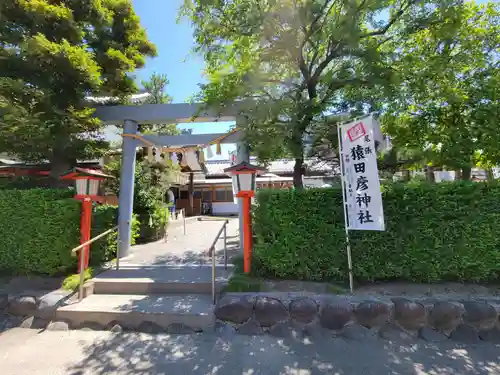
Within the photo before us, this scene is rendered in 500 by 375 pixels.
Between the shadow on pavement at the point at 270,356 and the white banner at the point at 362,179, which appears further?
the white banner at the point at 362,179

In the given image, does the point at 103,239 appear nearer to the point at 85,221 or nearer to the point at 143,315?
the point at 85,221

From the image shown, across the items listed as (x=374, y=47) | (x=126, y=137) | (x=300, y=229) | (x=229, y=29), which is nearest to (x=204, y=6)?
(x=229, y=29)

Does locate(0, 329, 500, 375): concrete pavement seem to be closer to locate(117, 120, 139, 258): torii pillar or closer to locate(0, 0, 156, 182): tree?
locate(117, 120, 139, 258): torii pillar

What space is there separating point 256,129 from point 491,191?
3.94 m

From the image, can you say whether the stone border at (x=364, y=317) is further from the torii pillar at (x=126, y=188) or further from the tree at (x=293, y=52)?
the torii pillar at (x=126, y=188)

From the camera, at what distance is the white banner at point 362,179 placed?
12.3ft

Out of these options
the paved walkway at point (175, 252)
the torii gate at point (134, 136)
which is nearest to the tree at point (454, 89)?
the torii gate at point (134, 136)

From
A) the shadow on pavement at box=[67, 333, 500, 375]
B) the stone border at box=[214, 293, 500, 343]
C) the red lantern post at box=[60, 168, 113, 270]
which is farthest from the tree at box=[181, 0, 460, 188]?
the shadow on pavement at box=[67, 333, 500, 375]

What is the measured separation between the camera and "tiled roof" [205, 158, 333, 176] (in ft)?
17.1

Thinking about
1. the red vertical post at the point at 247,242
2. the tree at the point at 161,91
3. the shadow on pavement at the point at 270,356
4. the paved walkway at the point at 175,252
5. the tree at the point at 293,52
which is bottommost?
the shadow on pavement at the point at 270,356

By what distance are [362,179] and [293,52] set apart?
2.53 meters

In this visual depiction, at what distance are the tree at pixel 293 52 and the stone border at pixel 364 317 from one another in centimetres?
245

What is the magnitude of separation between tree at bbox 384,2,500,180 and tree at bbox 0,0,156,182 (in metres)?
6.06

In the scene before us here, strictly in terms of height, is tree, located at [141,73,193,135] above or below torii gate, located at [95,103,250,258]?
above
